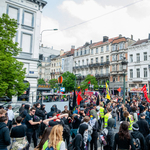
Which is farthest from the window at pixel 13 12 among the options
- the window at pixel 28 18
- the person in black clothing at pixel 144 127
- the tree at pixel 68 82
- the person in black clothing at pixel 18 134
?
the tree at pixel 68 82

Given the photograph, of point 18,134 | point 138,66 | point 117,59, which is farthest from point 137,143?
point 117,59

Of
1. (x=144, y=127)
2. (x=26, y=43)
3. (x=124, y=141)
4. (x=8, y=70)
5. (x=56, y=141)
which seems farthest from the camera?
(x=26, y=43)

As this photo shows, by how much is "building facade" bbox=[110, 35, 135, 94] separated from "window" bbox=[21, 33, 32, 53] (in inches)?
890

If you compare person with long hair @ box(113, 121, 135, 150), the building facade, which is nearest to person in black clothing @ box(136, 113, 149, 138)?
person with long hair @ box(113, 121, 135, 150)

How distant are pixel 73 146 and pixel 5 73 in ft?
30.5

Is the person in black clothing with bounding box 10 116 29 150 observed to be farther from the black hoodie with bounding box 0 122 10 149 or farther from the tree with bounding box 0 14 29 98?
the tree with bounding box 0 14 29 98

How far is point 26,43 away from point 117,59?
24.7 metres

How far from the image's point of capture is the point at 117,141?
12.1 ft

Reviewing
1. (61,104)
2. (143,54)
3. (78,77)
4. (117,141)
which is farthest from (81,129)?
(78,77)

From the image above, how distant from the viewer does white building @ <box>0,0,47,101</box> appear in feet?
63.3

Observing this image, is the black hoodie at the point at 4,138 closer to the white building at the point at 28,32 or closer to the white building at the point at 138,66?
the white building at the point at 28,32

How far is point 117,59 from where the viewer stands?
124 ft

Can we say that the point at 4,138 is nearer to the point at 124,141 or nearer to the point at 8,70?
the point at 124,141

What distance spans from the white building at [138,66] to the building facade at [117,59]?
154cm
